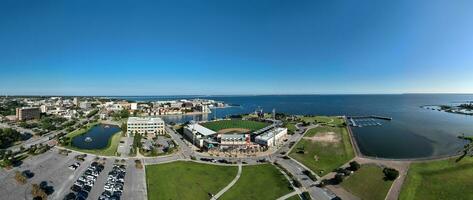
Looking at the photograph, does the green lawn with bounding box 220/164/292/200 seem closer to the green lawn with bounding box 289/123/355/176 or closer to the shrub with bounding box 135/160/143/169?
the green lawn with bounding box 289/123/355/176

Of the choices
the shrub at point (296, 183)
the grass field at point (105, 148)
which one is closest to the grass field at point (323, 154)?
the shrub at point (296, 183)

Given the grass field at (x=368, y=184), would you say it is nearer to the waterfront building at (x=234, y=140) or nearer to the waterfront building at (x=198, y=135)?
the waterfront building at (x=234, y=140)

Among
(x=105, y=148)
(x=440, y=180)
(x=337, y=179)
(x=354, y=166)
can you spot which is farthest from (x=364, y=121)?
(x=105, y=148)

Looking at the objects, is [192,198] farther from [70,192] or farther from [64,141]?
[64,141]

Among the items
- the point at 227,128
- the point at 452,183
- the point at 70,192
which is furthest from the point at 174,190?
the point at 227,128

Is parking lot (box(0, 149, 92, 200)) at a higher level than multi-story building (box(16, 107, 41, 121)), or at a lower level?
lower

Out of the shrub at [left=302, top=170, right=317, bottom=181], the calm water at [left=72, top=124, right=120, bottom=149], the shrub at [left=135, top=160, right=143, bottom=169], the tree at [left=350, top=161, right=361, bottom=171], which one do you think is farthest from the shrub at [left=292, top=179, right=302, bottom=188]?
the calm water at [left=72, top=124, right=120, bottom=149]
